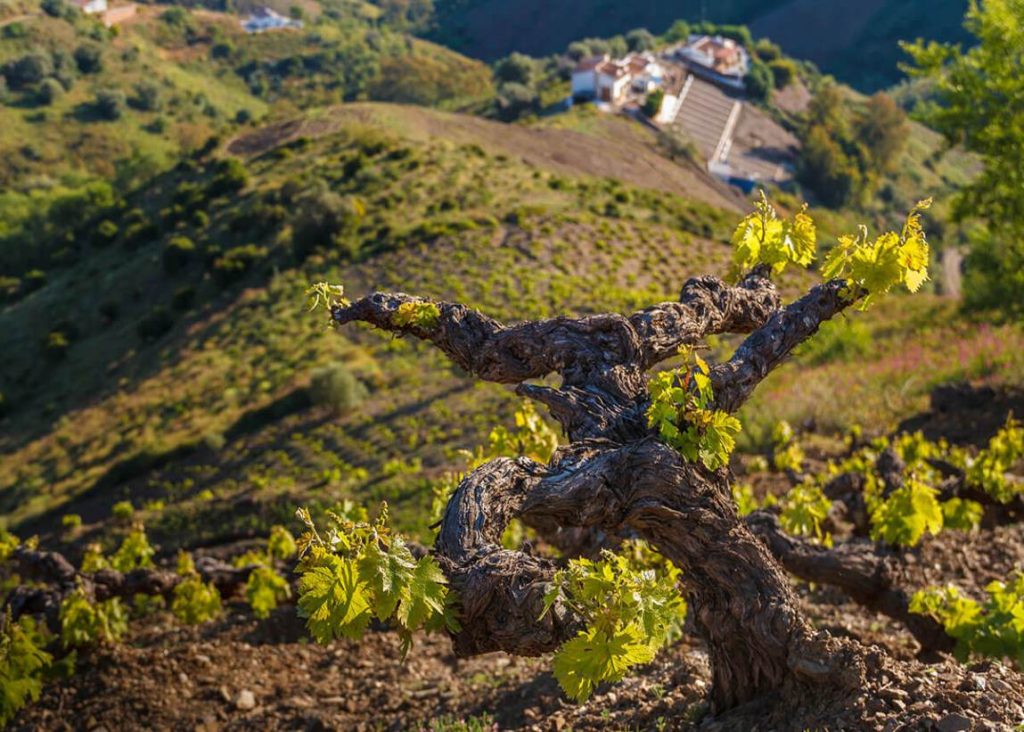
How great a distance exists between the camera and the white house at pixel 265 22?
113 m

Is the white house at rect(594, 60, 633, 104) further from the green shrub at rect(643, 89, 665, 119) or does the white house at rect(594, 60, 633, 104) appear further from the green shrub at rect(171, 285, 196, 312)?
the green shrub at rect(171, 285, 196, 312)

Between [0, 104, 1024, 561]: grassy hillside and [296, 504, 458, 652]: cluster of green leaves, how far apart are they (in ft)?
37.8

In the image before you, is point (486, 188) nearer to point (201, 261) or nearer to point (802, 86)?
point (201, 261)

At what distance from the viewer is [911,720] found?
3869mm

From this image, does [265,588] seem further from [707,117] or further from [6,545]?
[707,117]

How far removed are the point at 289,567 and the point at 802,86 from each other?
92.2 meters

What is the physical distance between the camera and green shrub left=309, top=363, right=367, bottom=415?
2267cm

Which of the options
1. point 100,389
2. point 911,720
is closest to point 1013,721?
point 911,720

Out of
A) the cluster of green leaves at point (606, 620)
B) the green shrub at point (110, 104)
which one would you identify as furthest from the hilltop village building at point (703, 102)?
the cluster of green leaves at point (606, 620)

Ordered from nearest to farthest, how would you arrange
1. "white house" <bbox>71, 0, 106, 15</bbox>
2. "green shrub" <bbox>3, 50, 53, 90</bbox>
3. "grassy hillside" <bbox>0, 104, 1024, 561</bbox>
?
1. "grassy hillside" <bbox>0, 104, 1024, 561</bbox>
2. "green shrub" <bbox>3, 50, 53, 90</bbox>
3. "white house" <bbox>71, 0, 106, 15</bbox>

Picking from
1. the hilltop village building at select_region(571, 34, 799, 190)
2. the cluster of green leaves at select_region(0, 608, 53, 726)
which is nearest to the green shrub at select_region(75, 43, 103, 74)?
the hilltop village building at select_region(571, 34, 799, 190)

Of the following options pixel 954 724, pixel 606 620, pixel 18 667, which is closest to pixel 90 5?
pixel 18 667

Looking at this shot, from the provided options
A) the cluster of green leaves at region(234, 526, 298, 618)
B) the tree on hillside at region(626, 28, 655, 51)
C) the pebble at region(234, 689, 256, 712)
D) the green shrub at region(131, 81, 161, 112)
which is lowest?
the green shrub at region(131, 81, 161, 112)

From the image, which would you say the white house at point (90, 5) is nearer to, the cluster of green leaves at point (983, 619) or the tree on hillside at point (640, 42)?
the tree on hillside at point (640, 42)
